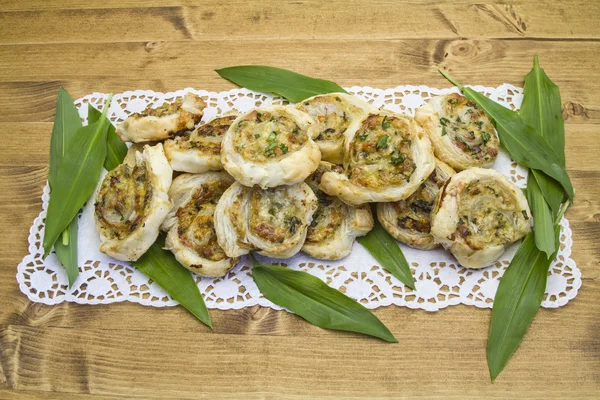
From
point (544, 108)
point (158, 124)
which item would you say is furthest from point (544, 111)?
point (158, 124)

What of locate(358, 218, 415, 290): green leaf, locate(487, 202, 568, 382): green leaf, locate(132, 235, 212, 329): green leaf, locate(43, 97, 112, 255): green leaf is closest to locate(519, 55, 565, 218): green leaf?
locate(487, 202, 568, 382): green leaf

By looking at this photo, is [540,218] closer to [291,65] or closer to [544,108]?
[544,108]

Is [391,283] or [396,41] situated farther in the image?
[396,41]

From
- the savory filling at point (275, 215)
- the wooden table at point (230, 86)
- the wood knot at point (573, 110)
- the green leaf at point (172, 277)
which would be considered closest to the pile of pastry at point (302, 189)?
the savory filling at point (275, 215)

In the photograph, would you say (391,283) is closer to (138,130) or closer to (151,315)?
(151,315)

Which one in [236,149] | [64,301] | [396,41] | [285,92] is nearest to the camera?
Answer: [236,149]

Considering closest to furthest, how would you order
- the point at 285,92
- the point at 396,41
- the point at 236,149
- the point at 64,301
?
the point at 236,149
the point at 64,301
the point at 285,92
the point at 396,41

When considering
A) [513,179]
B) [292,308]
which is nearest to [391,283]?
[292,308]

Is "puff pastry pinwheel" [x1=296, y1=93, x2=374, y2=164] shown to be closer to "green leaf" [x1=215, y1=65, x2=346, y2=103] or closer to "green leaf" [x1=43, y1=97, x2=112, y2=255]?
"green leaf" [x1=215, y1=65, x2=346, y2=103]
